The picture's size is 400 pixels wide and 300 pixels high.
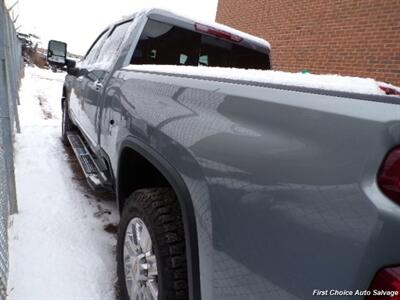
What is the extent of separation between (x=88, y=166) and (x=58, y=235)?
80 cm

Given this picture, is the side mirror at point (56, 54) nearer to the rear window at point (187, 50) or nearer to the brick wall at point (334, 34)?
the rear window at point (187, 50)

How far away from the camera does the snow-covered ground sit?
2.51 m

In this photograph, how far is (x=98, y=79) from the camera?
11.3 feet

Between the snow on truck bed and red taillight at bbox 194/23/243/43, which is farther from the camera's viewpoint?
red taillight at bbox 194/23/243/43

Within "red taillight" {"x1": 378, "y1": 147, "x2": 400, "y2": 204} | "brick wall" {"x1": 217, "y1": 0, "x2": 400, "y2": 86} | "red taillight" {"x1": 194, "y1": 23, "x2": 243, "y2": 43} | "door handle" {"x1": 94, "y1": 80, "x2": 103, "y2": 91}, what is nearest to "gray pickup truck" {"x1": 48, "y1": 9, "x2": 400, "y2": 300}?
"red taillight" {"x1": 378, "y1": 147, "x2": 400, "y2": 204}

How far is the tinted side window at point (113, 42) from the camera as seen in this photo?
3.42 meters

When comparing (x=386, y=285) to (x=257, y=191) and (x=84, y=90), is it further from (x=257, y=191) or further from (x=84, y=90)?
(x=84, y=90)

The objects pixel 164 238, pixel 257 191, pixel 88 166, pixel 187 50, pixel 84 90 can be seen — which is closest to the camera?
pixel 257 191

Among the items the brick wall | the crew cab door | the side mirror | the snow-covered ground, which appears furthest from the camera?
the brick wall

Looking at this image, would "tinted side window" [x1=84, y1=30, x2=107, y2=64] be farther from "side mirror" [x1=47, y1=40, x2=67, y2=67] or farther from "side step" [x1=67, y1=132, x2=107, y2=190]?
"side step" [x1=67, y1=132, x2=107, y2=190]

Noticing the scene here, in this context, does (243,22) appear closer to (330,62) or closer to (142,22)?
(330,62)

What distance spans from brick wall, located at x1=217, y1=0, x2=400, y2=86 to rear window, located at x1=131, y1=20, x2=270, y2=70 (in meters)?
3.05

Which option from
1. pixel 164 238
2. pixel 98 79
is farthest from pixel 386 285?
pixel 98 79

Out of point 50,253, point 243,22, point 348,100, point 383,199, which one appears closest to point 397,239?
point 383,199
